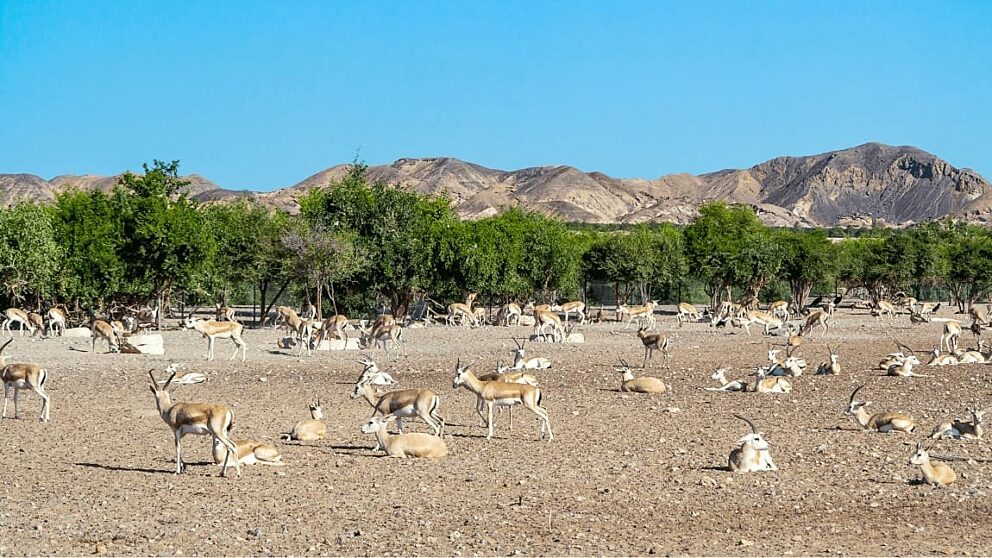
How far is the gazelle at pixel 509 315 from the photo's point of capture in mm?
46969

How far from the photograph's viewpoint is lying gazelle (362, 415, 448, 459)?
1357 cm

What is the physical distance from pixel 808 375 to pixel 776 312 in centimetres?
3078

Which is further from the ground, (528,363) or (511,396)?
(511,396)

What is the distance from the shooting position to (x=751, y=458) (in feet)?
41.5

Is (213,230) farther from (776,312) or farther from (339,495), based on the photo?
(339,495)

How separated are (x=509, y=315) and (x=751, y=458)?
1417 inches

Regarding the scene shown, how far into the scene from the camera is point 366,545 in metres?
9.50

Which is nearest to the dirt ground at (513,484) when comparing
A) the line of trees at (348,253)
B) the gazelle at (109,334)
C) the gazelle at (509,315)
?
the gazelle at (109,334)

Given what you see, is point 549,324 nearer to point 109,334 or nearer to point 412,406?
point 109,334

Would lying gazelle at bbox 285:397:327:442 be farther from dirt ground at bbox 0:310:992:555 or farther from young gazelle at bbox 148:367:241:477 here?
young gazelle at bbox 148:367:241:477

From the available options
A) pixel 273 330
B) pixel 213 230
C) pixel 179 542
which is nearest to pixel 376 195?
pixel 213 230

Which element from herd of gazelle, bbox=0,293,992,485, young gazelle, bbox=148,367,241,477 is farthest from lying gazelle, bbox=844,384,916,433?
young gazelle, bbox=148,367,241,477

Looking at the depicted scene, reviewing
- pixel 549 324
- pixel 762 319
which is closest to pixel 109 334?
pixel 549 324

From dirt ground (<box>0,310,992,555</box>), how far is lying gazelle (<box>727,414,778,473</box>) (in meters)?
0.22
